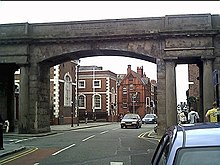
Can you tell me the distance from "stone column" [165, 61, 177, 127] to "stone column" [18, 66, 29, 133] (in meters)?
10.0

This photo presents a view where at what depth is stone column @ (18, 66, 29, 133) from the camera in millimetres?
28156

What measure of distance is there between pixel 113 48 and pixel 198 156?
79.7ft

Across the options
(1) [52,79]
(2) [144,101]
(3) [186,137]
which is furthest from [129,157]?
(2) [144,101]

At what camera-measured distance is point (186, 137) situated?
3613mm

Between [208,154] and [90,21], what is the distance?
82.9 feet

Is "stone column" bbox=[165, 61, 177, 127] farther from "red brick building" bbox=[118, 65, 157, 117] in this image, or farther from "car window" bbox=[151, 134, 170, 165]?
"red brick building" bbox=[118, 65, 157, 117]

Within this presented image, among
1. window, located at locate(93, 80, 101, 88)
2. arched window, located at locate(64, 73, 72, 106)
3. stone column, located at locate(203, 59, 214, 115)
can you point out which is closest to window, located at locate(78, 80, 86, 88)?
window, located at locate(93, 80, 101, 88)

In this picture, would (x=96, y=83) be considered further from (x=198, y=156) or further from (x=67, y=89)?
(x=198, y=156)

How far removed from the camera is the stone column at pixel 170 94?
25641mm

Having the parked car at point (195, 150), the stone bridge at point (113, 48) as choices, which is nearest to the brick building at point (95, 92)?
the stone bridge at point (113, 48)

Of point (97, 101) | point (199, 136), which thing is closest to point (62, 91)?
point (97, 101)

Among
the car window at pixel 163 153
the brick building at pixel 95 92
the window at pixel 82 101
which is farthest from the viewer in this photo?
the window at pixel 82 101

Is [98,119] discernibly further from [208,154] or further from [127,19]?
[208,154]

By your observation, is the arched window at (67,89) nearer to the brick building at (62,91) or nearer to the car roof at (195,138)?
the brick building at (62,91)
